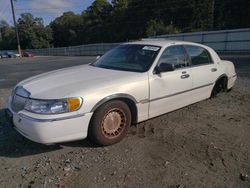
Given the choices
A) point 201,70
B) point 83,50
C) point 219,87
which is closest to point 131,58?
point 201,70

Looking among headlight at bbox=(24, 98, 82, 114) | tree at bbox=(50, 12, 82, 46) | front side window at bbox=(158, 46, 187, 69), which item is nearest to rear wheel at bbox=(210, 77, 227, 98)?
front side window at bbox=(158, 46, 187, 69)

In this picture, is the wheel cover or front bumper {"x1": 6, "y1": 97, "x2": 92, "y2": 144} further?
the wheel cover

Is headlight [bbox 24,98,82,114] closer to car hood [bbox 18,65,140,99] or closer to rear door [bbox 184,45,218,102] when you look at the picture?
car hood [bbox 18,65,140,99]

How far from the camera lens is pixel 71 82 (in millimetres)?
4000

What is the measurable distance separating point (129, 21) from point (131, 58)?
68959 millimetres

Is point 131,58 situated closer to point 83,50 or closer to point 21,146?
point 21,146

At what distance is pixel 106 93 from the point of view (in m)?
3.84

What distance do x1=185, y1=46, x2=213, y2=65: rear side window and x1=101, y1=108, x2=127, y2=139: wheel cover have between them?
201 cm

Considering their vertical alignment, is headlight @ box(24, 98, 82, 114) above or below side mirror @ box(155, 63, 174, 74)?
below

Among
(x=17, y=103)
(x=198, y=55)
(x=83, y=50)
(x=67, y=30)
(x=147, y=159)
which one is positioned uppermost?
(x=67, y=30)

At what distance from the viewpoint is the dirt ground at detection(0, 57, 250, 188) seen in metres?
3.15

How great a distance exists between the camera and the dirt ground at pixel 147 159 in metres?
3.15

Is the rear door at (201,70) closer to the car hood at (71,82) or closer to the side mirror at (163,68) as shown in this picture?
the side mirror at (163,68)

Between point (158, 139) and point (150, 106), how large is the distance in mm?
547
